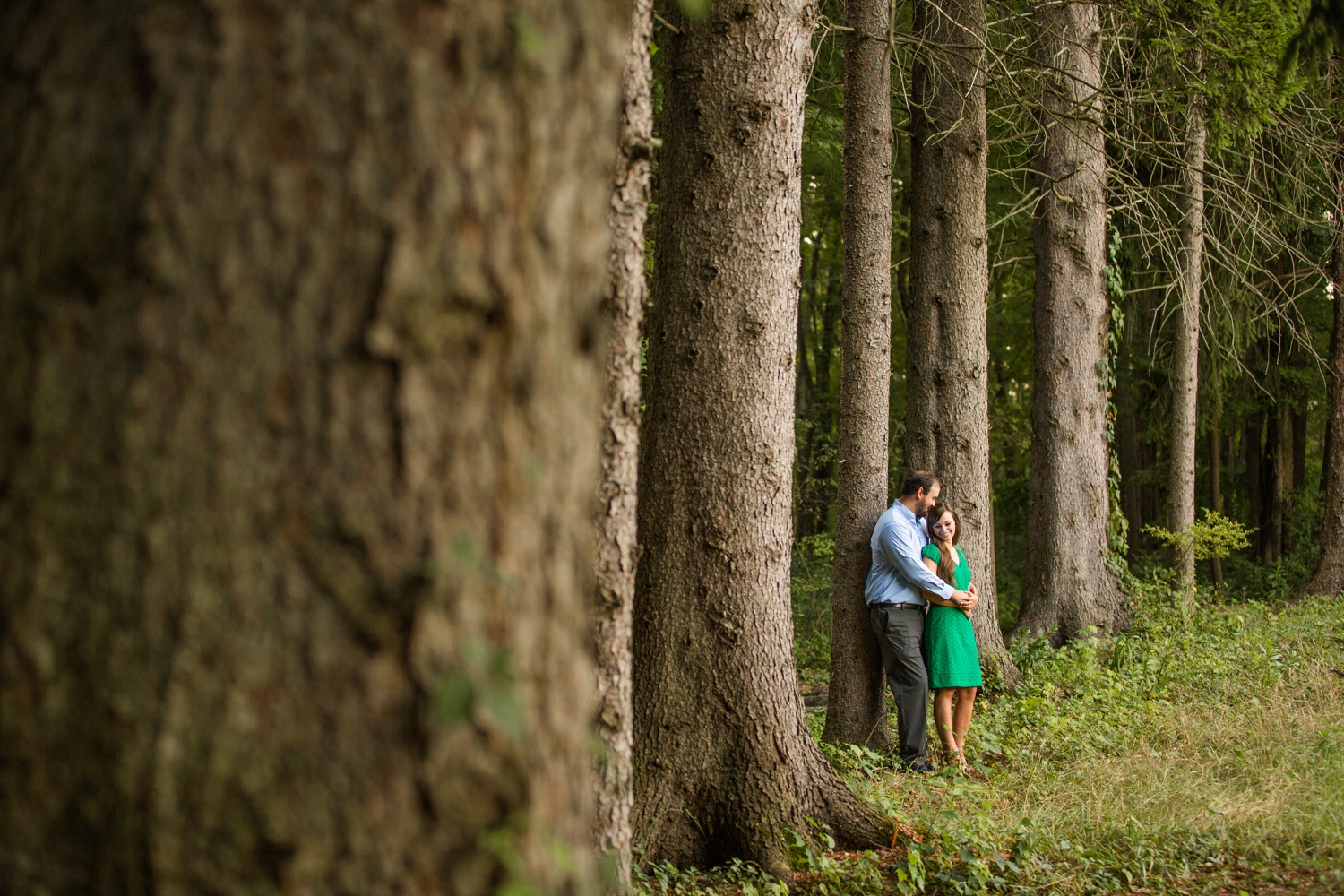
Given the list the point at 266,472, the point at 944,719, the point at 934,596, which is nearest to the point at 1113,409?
the point at 934,596

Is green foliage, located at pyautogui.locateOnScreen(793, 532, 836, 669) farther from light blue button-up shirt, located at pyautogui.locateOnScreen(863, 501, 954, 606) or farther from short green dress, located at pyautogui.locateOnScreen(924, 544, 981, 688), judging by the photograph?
light blue button-up shirt, located at pyautogui.locateOnScreen(863, 501, 954, 606)

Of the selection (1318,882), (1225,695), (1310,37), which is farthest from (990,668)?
(1310,37)

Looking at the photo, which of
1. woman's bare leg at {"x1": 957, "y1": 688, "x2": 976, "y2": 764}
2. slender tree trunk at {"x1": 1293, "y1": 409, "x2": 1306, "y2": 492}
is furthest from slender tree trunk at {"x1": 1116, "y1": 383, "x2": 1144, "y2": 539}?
woman's bare leg at {"x1": 957, "y1": 688, "x2": 976, "y2": 764}

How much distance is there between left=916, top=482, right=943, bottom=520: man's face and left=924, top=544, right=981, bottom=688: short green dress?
30cm

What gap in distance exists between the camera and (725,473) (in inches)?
186

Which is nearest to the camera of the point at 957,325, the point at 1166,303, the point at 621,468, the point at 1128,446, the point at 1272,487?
the point at 621,468

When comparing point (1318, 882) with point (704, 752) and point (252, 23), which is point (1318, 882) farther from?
point (252, 23)

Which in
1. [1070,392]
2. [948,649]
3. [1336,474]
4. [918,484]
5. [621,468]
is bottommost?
[948,649]

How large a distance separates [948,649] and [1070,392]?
438 cm

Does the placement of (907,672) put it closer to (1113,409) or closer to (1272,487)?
(1113,409)

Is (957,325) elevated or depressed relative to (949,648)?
elevated

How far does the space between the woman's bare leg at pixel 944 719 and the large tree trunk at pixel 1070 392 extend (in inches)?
130

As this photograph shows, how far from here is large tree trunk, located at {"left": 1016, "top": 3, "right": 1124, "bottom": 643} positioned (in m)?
10.6

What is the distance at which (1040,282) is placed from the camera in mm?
10945
